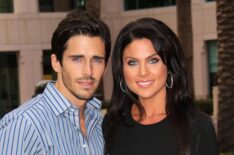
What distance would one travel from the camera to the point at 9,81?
29469 millimetres

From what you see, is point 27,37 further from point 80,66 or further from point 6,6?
point 80,66

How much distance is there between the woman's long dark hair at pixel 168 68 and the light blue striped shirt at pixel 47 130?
51 cm

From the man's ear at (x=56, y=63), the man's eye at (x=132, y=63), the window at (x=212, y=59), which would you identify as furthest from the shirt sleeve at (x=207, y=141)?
the window at (x=212, y=59)

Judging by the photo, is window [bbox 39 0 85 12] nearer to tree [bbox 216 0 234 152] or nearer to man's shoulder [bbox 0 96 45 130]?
tree [bbox 216 0 234 152]

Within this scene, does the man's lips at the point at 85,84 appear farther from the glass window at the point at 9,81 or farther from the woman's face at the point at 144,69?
the glass window at the point at 9,81

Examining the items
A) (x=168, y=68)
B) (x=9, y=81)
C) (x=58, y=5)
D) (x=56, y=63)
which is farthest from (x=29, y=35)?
(x=56, y=63)

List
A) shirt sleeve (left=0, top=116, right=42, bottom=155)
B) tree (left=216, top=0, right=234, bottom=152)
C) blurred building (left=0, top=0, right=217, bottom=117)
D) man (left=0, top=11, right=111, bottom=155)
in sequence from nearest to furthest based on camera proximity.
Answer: shirt sleeve (left=0, top=116, right=42, bottom=155) < man (left=0, top=11, right=111, bottom=155) < tree (left=216, top=0, right=234, bottom=152) < blurred building (left=0, top=0, right=217, bottom=117)

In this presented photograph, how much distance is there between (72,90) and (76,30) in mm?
398

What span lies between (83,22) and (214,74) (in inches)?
937

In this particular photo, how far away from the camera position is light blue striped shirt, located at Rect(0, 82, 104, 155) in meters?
2.88

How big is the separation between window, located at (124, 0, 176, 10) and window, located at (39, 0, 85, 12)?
2.69 m

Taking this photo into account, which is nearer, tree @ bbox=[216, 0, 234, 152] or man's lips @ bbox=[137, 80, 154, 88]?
man's lips @ bbox=[137, 80, 154, 88]

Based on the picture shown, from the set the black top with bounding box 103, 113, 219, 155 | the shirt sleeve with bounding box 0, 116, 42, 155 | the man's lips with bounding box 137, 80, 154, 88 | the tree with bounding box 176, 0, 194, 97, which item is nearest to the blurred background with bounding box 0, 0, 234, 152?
the tree with bounding box 176, 0, 194, 97

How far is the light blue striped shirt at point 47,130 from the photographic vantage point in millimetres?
2885
